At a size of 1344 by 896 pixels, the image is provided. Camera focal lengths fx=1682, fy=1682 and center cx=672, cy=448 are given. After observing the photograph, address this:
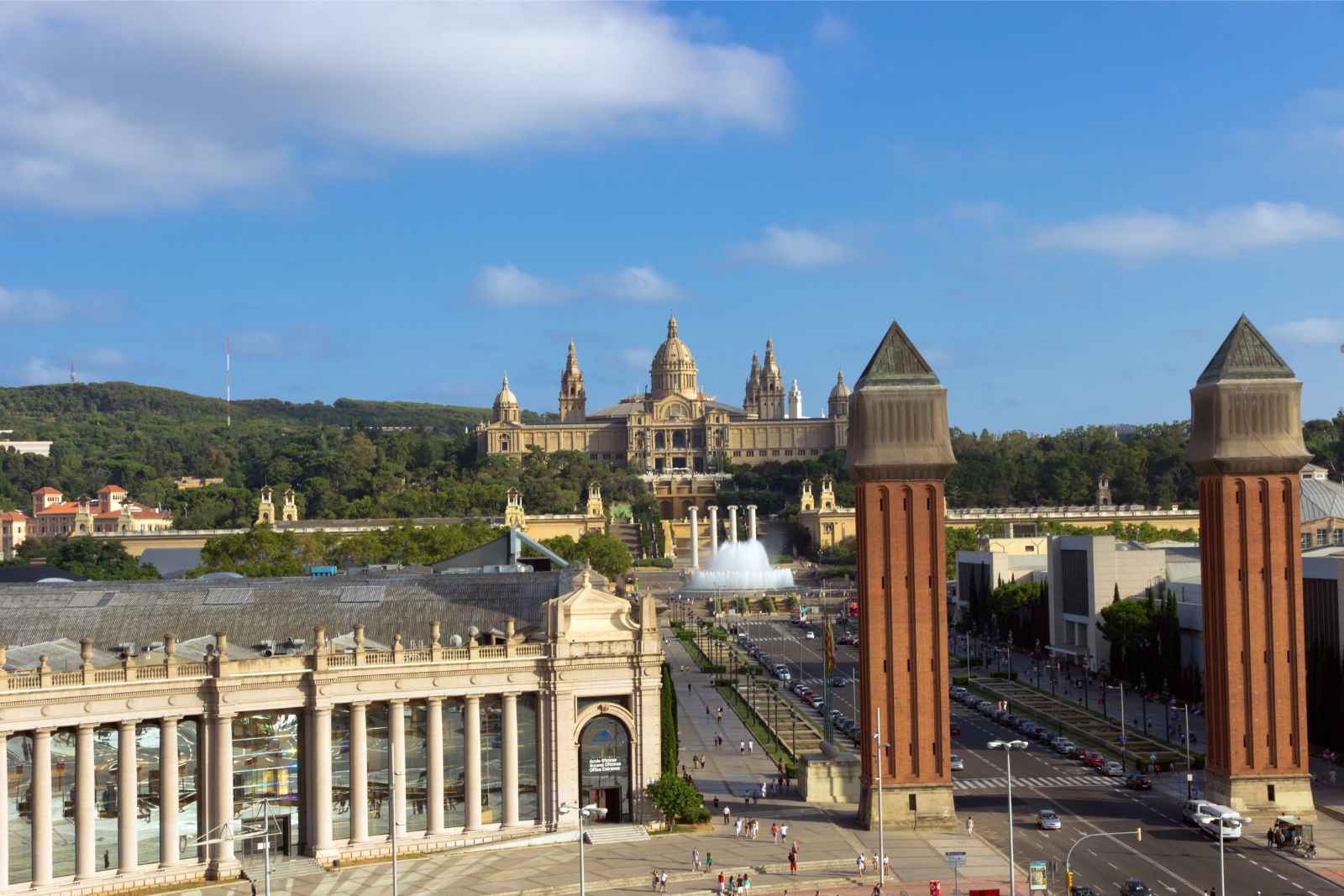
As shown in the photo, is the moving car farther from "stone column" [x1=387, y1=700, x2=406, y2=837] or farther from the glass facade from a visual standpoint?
the glass facade

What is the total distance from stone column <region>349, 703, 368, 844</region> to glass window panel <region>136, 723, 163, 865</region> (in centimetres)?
796

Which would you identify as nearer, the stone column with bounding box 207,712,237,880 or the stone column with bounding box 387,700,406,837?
the stone column with bounding box 207,712,237,880

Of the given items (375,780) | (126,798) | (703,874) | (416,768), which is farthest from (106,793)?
(703,874)

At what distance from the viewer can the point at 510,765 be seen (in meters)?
74.4

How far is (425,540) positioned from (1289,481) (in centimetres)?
11915

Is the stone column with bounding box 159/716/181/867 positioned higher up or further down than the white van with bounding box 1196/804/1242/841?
higher up

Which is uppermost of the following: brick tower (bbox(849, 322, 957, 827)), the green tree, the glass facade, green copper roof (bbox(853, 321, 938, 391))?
green copper roof (bbox(853, 321, 938, 391))

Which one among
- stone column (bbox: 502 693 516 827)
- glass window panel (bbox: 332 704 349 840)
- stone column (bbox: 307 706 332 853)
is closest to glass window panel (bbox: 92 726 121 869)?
stone column (bbox: 307 706 332 853)

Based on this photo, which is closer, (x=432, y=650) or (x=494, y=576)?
(x=432, y=650)

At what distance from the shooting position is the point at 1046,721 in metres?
115

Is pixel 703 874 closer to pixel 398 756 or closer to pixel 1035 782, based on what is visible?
pixel 398 756

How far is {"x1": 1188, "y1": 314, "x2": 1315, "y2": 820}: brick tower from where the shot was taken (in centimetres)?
7981

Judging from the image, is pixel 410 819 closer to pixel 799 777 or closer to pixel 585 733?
pixel 585 733

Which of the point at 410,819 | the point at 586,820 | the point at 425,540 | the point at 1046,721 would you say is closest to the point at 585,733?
the point at 586,820
